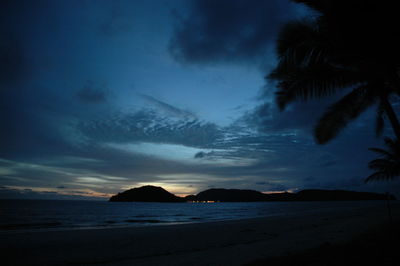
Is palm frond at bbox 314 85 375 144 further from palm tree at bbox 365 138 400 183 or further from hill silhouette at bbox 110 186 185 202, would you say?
hill silhouette at bbox 110 186 185 202

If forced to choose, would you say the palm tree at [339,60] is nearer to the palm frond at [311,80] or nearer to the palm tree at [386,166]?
the palm frond at [311,80]

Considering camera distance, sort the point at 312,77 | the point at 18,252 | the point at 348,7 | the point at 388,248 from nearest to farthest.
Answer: the point at 348,7 → the point at 388,248 → the point at 312,77 → the point at 18,252

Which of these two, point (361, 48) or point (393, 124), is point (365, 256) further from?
point (361, 48)

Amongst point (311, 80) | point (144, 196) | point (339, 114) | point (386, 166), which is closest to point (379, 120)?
point (339, 114)

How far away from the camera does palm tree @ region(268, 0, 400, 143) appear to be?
12.5 ft

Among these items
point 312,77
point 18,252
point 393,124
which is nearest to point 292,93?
point 312,77

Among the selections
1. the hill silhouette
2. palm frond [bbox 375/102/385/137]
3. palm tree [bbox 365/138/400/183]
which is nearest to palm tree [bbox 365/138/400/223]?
palm tree [bbox 365/138/400/183]

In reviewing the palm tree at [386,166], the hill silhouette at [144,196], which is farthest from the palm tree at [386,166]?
the hill silhouette at [144,196]

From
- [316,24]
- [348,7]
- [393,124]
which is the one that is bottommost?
[393,124]

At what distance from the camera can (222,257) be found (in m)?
6.24

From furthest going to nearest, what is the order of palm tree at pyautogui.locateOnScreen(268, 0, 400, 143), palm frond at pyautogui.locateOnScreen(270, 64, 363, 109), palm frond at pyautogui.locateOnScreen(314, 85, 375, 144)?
palm frond at pyautogui.locateOnScreen(314, 85, 375, 144), palm frond at pyautogui.locateOnScreen(270, 64, 363, 109), palm tree at pyautogui.locateOnScreen(268, 0, 400, 143)

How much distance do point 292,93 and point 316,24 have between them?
154 cm

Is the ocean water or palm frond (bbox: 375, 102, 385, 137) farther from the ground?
palm frond (bbox: 375, 102, 385, 137)

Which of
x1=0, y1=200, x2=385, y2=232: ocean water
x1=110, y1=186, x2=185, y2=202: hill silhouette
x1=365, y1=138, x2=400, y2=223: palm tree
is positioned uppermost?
x1=365, y1=138, x2=400, y2=223: palm tree
